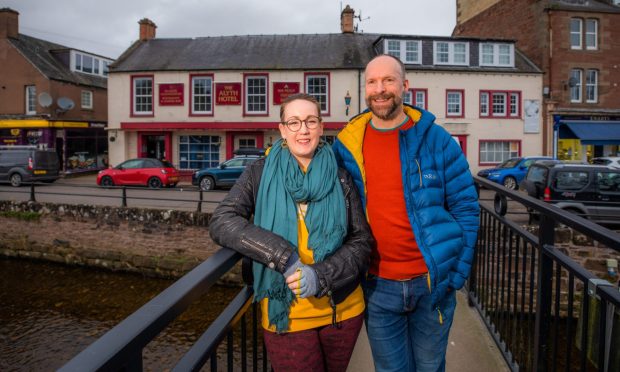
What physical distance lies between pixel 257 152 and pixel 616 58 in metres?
21.6

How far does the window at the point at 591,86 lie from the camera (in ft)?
83.4

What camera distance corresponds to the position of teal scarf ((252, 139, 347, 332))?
1915 mm

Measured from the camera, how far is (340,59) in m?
23.8

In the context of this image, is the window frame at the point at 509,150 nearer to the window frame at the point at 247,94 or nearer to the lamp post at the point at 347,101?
the lamp post at the point at 347,101

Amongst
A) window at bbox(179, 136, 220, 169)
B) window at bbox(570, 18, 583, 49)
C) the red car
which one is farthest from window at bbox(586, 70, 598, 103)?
the red car

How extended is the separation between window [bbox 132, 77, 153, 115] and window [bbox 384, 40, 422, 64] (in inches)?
519

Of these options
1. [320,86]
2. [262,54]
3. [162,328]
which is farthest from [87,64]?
[162,328]

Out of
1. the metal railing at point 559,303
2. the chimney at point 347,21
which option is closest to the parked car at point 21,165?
the chimney at point 347,21

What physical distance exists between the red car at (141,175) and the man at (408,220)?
17.9m

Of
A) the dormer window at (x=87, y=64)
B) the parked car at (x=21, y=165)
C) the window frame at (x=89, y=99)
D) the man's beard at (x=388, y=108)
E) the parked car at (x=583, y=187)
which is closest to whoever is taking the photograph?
the man's beard at (x=388, y=108)

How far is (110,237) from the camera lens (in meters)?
12.8

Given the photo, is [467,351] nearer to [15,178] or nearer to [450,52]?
[15,178]

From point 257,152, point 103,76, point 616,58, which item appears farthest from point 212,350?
point 103,76

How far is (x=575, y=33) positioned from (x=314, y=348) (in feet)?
97.0
